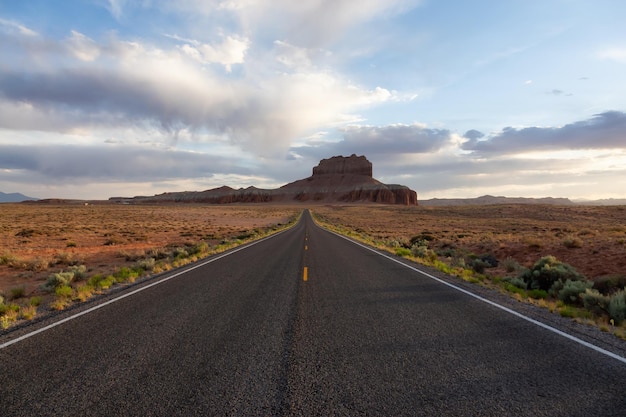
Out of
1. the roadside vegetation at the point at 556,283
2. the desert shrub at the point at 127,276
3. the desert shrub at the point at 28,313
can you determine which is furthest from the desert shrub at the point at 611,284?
the desert shrub at the point at 28,313

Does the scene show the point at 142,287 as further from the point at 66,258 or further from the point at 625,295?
the point at 625,295

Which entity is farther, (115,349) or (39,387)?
(115,349)

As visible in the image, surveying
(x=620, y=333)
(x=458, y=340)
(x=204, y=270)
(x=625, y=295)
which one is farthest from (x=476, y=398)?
(x=204, y=270)

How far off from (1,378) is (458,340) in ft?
20.1

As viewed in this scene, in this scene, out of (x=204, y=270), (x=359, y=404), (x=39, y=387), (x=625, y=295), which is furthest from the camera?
(x=204, y=270)

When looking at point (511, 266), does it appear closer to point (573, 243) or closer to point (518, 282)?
point (518, 282)

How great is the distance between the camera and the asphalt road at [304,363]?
370cm

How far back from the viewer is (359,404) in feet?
12.0

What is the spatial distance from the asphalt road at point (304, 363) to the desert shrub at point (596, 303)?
233cm

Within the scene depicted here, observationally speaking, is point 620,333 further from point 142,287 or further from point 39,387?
point 142,287

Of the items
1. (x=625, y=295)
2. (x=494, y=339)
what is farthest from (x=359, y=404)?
(x=625, y=295)

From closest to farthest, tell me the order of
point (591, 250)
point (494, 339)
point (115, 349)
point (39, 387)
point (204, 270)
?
1. point (39, 387)
2. point (115, 349)
3. point (494, 339)
4. point (204, 270)
5. point (591, 250)

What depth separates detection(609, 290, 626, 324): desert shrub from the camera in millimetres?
→ 7278

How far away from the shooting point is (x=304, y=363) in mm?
4723
